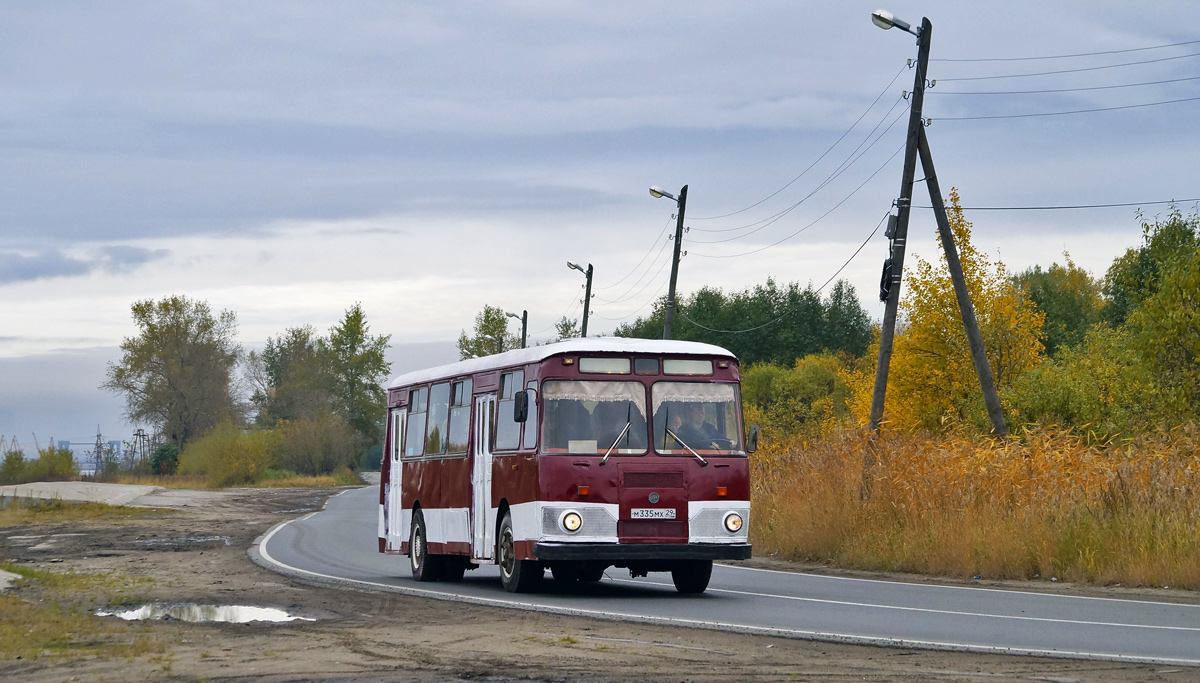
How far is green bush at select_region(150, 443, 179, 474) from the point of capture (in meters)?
104

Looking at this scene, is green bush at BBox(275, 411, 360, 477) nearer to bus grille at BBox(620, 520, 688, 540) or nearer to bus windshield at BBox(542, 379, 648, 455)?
bus windshield at BBox(542, 379, 648, 455)

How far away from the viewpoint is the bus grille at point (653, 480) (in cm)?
1680

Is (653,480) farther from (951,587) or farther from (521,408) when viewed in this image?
(951,587)

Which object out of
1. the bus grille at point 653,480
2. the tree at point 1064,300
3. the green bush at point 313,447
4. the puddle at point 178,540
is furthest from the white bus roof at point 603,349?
the green bush at point 313,447

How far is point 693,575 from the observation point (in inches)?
706

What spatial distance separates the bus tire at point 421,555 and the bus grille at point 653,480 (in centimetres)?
532

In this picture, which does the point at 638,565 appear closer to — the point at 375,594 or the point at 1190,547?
the point at 375,594

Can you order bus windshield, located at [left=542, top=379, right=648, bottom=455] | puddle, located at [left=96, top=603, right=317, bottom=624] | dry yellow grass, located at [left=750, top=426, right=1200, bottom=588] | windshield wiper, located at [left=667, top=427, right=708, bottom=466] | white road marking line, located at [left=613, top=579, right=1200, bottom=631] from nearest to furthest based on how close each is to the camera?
white road marking line, located at [left=613, top=579, right=1200, bottom=631], puddle, located at [left=96, top=603, right=317, bottom=624], bus windshield, located at [left=542, top=379, right=648, bottom=455], windshield wiper, located at [left=667, top=427, right=708, bottom=466], dry yellow grass, located at [left=750, top=426, right=1200, bottom=588]

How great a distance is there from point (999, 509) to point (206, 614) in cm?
1183

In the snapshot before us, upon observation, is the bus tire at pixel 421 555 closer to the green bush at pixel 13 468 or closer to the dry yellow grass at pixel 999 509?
the dry yellow grass at pixel 999 509

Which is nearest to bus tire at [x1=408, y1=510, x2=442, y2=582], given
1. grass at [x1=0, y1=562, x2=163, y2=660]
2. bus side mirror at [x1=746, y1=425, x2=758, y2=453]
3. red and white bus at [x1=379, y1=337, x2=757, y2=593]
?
red and white bus at [x1=379, y1=337, x2=757, y2=593]

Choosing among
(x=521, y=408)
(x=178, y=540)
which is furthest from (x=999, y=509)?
(x=178, y=540)

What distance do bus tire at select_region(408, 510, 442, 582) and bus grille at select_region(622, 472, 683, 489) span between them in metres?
5.32

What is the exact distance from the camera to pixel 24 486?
247ft
